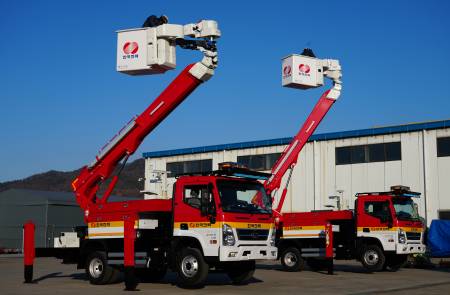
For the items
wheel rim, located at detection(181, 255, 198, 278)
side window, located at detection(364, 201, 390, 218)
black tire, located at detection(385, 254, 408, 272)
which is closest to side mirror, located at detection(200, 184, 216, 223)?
wheel rim, located at detection(181, 255, 198, 278)

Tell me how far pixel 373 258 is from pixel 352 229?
1221 mm

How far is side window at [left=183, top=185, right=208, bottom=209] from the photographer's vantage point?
1512cm

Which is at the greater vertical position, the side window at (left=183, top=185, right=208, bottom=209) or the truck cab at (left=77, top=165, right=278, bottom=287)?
the side window at (left=183, top=185, right=208, bottom=209)

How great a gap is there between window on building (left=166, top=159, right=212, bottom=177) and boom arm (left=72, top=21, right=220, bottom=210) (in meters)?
22.7

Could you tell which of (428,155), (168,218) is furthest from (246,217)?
(428,155)

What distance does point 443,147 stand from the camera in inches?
1249

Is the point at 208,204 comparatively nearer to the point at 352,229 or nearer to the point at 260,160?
the point at 352,229

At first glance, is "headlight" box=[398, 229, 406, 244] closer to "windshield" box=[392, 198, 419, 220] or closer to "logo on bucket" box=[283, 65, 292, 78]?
"windshield" box=[392, 198, 419, 220]

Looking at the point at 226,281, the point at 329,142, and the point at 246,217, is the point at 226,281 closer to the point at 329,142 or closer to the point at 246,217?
the point at 246,217

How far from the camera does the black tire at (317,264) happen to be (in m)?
21.7

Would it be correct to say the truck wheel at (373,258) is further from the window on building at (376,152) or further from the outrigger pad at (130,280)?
the window on building at (376,152)

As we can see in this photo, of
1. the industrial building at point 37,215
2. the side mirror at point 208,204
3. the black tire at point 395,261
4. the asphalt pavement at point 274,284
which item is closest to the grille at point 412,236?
the black tire at point 395,261

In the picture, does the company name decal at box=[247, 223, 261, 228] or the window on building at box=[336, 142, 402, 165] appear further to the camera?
the window on building at box=[336, 142, 402, 165]

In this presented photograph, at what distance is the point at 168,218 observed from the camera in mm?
15867
